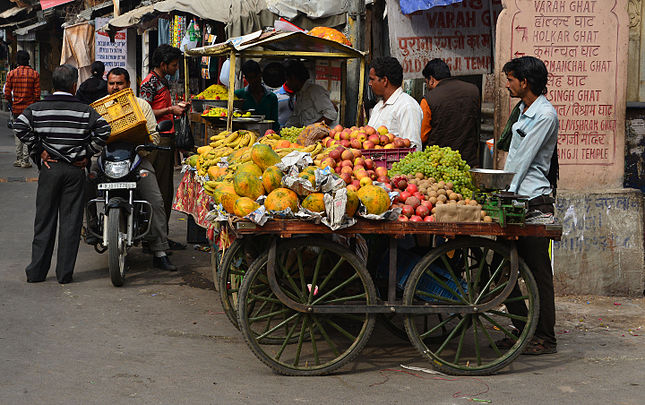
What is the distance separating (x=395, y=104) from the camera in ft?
21.5

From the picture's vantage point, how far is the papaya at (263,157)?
5227 millimetres

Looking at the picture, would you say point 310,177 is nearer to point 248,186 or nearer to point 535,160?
point 248,186

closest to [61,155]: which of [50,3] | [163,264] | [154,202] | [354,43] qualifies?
[154,202]

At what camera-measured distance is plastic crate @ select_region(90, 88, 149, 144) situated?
7273 mm

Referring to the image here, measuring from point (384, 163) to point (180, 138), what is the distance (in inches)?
146

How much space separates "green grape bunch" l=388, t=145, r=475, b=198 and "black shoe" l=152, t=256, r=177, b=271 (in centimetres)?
323

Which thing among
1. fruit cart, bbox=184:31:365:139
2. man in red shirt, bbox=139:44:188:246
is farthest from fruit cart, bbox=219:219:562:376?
man in red shirt, bbox=139:44:188:246

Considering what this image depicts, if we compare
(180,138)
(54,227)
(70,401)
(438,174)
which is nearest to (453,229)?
(438,174)

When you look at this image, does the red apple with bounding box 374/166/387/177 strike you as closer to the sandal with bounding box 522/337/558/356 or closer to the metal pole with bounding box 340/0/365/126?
the sandal with bounding box 522/337/558/356

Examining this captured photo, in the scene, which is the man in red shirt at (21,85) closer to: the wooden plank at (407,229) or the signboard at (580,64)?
the signboard at (580,64)

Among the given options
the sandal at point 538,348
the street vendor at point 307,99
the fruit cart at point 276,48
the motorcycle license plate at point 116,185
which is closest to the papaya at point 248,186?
the sandal at point 538,348

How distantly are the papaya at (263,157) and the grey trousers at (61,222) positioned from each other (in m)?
2.49

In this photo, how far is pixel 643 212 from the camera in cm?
715

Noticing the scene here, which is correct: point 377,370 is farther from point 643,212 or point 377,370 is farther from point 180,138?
point 180,138
